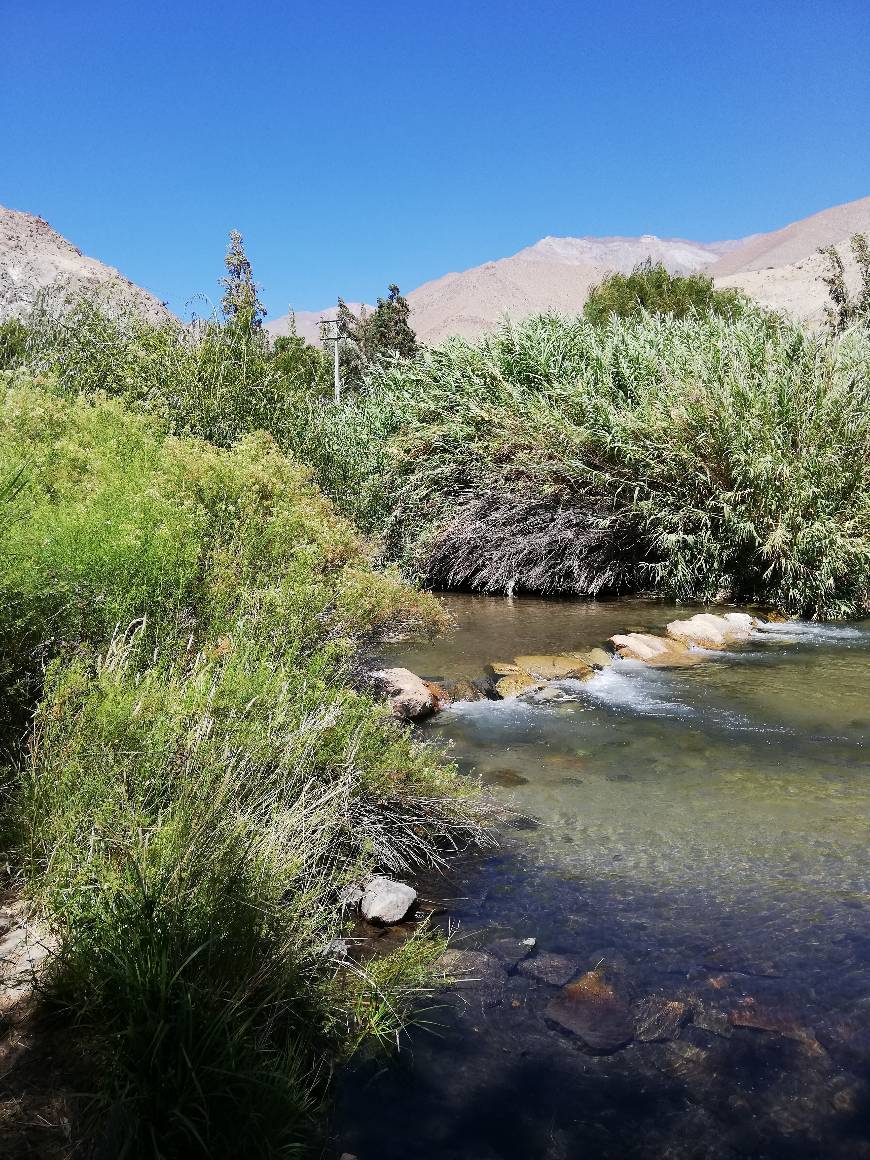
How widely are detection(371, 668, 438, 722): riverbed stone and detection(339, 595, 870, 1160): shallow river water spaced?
0.21 meters

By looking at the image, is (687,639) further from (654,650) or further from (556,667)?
(556,667)

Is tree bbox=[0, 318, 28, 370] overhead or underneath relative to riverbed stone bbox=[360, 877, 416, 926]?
overhead

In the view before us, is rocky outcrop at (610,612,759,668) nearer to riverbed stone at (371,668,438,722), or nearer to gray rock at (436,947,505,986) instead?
riverbed stone at (371,668,438,722)

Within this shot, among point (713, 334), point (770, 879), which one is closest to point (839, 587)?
point (713, 334)

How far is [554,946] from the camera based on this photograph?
4207mm

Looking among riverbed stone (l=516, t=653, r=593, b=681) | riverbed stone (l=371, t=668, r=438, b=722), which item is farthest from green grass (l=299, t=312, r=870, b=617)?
riverbed stone (l=371, t=668, r=438, b=722)

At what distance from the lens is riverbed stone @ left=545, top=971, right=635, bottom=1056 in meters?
3.56

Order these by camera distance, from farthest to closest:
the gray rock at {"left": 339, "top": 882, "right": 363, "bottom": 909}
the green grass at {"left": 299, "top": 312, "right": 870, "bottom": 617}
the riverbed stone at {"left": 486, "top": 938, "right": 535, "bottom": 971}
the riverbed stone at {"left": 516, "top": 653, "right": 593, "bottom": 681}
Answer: the green grass at {"left": 299, "top": 312, "right": 870, "bottom": 617}
the riverbed stone at {"left": 516, "top": 653, "right": 593, "bottom": 681}
the gray rock at {"left": 339, "top": 882, "right": 363, "bottom": 909}
the riverbed stone at {"left": 486, "top": 938, "right": 535, "bottom": 971}

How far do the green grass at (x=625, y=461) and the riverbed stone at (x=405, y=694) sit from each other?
16.9ft

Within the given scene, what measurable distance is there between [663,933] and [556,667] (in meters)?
5.49

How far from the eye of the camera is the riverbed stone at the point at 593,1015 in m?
3.56

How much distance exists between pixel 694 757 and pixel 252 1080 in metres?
4.99

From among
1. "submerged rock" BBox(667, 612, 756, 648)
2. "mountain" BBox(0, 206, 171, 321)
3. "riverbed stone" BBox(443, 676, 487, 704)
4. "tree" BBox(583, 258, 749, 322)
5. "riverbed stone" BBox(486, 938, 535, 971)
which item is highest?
"mountain" BBox(0, 206, 171, 321)

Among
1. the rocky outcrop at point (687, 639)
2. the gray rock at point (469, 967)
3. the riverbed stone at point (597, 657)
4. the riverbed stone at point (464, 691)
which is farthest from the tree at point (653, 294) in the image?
the gray rock at point (469, 967)
